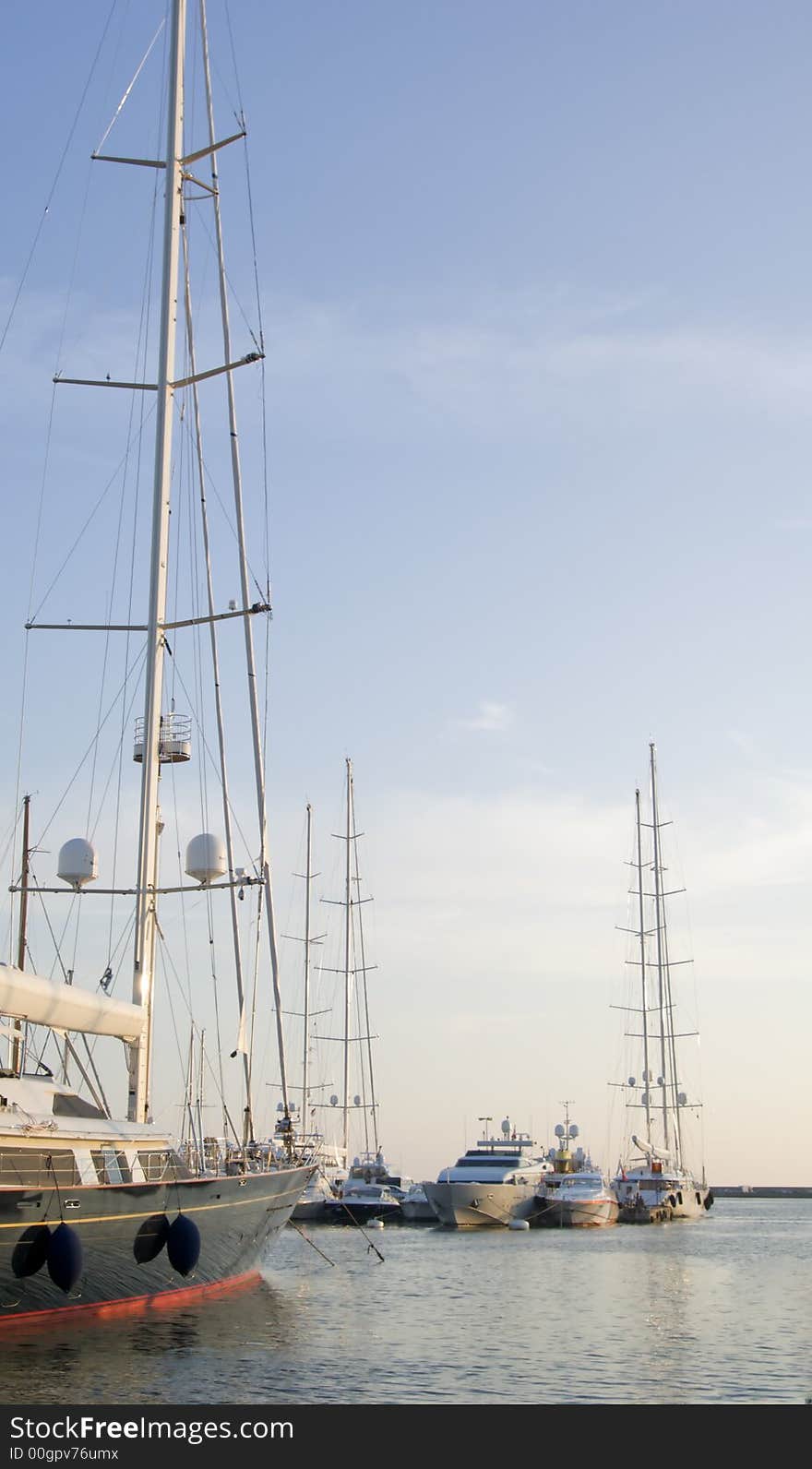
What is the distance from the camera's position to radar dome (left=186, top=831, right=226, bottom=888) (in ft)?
95.9

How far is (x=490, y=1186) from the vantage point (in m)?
66.6

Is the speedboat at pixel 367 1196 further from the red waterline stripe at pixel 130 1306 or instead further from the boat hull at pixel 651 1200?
the red waterline stripe at pixel 130 1306

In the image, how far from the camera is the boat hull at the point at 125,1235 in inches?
814

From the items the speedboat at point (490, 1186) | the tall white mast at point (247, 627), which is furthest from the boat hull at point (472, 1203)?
the tall white mast at point (247, 627)

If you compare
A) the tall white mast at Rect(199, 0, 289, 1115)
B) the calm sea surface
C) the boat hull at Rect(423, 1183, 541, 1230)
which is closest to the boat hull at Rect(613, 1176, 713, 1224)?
the boat hull at Rect(423, 1183, 541, 1230)

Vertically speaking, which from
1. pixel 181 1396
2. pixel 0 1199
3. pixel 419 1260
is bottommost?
pixel 419 1260

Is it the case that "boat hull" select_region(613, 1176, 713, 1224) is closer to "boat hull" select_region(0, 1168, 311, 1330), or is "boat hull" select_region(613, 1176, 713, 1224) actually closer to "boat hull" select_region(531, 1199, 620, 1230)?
"boat hull" select_region(531, 1199, 620, 1230)

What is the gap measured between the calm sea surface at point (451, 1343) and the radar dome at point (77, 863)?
28.1 feet

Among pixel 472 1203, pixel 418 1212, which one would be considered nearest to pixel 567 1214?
pixel 472 1203

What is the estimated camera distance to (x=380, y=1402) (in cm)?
1797

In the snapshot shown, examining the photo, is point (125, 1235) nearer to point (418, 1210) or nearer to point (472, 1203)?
point (472, 1203)
